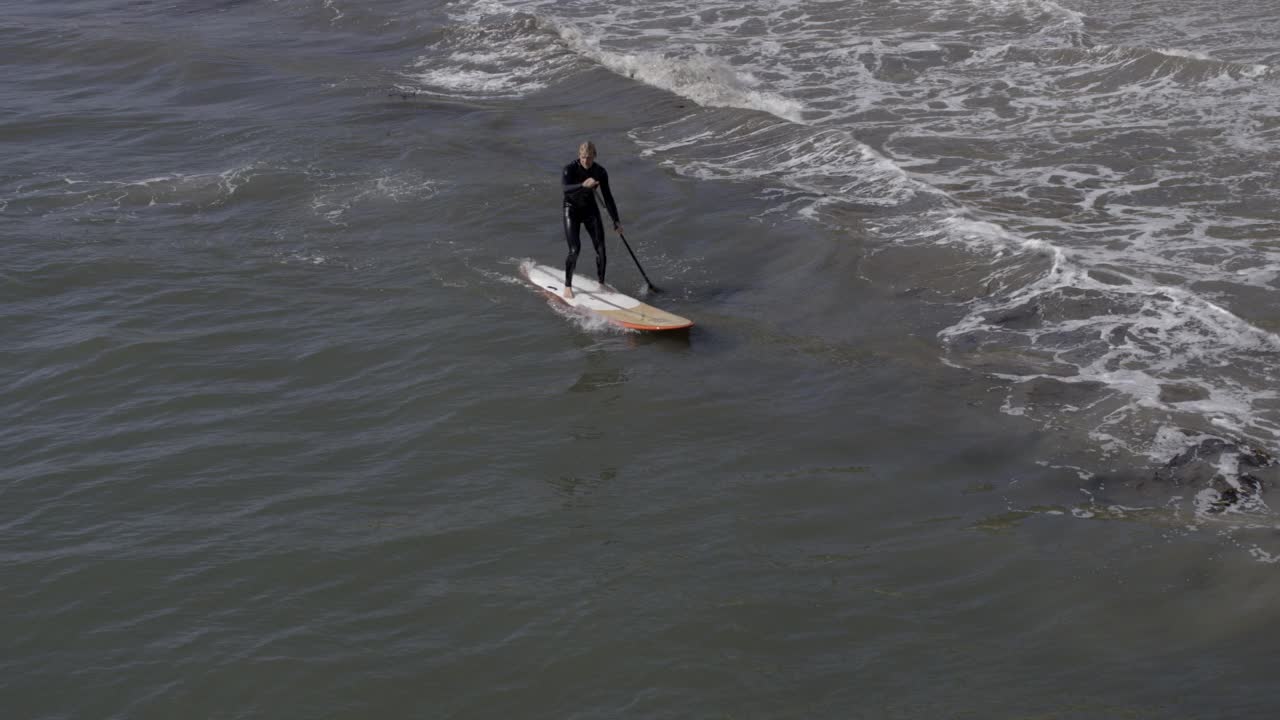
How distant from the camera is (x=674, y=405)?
1105 cm

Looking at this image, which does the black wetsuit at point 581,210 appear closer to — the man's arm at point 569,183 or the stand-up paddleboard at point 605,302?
the man's arm at point 569,183

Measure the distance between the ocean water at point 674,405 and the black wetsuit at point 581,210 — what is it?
0.62m

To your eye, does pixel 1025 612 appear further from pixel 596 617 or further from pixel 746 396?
pixel 746 396

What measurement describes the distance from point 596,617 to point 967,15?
21.5 metres

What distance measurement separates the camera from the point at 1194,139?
57.3ft

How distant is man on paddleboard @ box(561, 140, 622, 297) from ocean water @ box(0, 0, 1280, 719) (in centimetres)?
60

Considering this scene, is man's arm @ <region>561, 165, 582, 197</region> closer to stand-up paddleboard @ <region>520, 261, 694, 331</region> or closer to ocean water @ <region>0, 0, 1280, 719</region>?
stand-up paddleboard @ <region>520, 261, 694, 331</region>

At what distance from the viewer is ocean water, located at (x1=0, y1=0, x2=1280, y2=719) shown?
7.48 meters

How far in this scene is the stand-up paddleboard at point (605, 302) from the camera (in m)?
12.6

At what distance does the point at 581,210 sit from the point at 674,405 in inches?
140

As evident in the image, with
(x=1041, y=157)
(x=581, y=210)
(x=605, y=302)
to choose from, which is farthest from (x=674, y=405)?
(x=1041, y=157)

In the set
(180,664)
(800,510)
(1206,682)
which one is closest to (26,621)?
(180,664)

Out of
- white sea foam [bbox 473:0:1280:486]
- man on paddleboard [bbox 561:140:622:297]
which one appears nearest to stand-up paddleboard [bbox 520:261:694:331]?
man on paddleboard [bbox 561:140:622:297]

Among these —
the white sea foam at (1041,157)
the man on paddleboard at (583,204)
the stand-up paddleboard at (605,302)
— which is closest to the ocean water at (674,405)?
the white sea foam at (1041,157)
